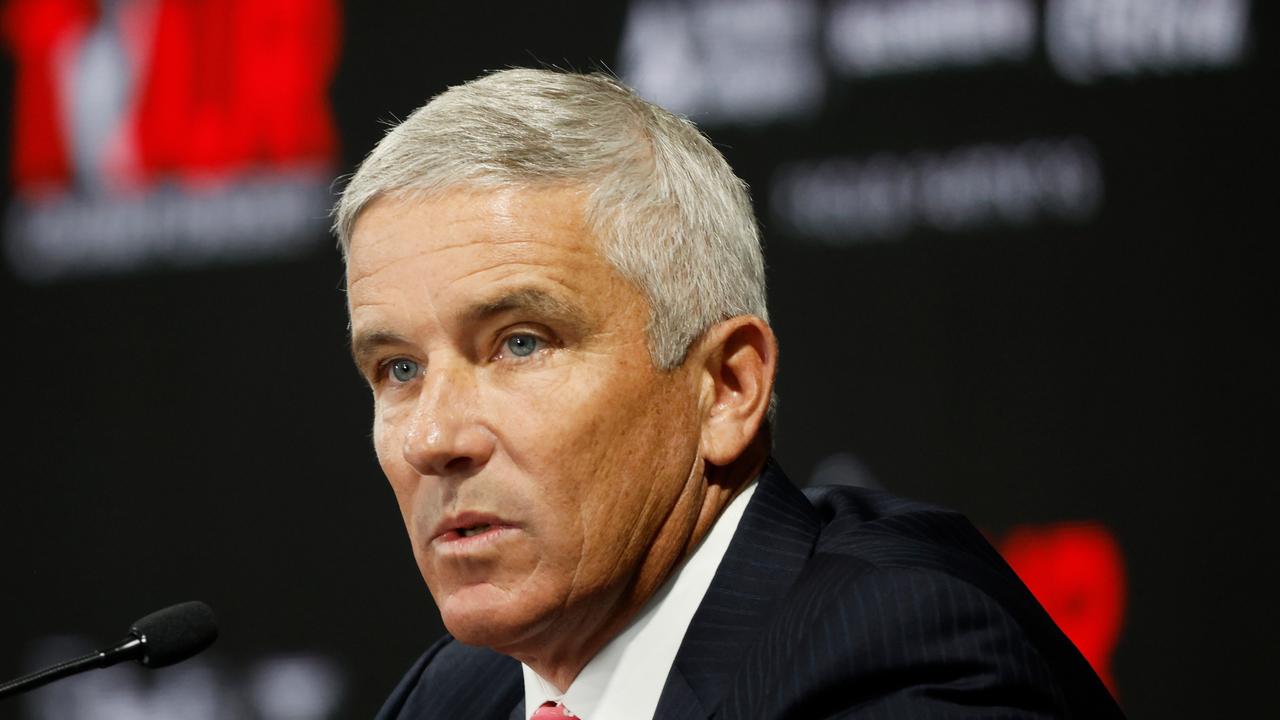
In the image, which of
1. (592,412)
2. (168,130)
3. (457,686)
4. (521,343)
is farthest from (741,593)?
(168,130)

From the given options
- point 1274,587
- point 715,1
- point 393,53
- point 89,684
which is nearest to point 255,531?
point 89,684

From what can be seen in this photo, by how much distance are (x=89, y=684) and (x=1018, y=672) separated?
2.60 metres

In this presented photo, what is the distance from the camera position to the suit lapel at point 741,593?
168 cm

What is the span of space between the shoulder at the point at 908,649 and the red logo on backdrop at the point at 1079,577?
111cm

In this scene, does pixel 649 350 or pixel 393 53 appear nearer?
pixel 649 350

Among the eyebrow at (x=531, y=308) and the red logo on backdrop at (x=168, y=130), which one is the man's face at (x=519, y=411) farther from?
the red logo on backdrop at (x=168, y=130)

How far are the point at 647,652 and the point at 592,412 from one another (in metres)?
0.31

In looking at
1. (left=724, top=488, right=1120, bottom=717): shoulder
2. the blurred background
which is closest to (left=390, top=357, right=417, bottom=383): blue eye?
(left=724, top=488, right=1120, bottom=717): shoulder

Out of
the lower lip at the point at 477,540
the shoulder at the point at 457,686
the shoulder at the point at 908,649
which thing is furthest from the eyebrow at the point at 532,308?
the shoulder at the point at 457,686

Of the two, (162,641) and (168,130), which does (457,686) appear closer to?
(162,641)

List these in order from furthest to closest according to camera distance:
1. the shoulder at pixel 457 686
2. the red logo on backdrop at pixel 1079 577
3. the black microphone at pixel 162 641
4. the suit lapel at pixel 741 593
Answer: the red logo on backdrop at pixel 1079 577 → the shoulder at pixel 457 686 → the black microphone at pixel 162 641 → the suit lapel at pixel 741 593

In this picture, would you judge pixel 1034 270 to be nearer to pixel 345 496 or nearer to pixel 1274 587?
pixel 1274 587

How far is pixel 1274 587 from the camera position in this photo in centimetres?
268

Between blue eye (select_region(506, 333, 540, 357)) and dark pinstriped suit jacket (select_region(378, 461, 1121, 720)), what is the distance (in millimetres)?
340
